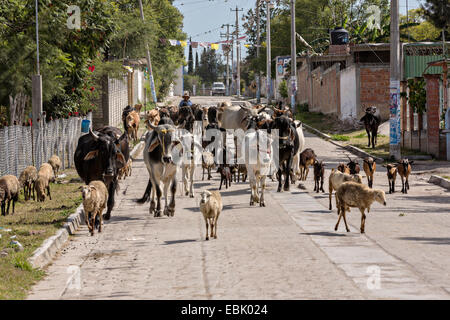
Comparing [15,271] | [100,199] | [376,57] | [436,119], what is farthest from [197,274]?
[376,57]

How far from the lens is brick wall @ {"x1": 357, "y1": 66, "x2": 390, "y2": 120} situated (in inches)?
1695

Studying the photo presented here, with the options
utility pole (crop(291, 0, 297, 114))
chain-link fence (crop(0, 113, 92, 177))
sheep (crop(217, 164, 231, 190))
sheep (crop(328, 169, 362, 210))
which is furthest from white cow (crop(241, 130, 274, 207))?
utility pole (crop(291, 0, 297, 114))

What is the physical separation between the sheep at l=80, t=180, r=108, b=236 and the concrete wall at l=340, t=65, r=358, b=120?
30.1 meters

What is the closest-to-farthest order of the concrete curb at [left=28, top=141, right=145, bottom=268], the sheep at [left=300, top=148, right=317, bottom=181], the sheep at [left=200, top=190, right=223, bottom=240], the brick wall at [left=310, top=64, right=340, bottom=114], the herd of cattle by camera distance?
1. the concrete curb at [left=28, top=141, right=145, bottom=268]
2. the sheep at [left=200, top=190, right=223, bottom=240]
3. the herd of cattle
4. the sheep at [left=300, top=148, right=317, bottom=181]
5. the brick wall at [left=310, top=64, right=340, bottom=114]

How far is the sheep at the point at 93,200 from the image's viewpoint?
45.6 ft

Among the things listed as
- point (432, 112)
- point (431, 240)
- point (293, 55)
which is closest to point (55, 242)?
point (431, 240)

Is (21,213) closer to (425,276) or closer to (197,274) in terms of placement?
(197,274)

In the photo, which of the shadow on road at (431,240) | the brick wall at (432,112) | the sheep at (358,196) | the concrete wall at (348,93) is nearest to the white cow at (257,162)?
the sheep at (358,196)

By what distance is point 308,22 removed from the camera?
81.5 meters

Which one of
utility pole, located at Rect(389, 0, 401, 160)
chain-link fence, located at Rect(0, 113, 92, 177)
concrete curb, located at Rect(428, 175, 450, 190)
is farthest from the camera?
utility pole, located at Rect(389, 0, 401, 160)

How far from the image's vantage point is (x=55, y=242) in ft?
43.5

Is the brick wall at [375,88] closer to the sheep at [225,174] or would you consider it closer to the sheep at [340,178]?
the sheep at [225,174]

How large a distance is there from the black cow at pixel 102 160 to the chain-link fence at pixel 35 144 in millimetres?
3442

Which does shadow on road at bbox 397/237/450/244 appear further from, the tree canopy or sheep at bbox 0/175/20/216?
the tree canopy
